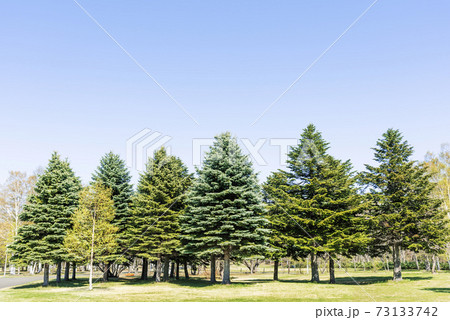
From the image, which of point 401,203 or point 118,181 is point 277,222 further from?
point 118,181

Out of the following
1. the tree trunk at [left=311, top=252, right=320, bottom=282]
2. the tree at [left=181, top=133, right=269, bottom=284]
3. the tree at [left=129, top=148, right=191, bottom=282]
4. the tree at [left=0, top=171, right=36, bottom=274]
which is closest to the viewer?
the tree at [left=181, top=133, right=269, bottom=284]

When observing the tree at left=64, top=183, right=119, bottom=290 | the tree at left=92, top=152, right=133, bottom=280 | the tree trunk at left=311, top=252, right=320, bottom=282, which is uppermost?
the tree at left=92, top=152, right=133, bottom=280

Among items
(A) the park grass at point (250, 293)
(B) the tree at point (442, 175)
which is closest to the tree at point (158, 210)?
(A) the park grass at point (250, 293)

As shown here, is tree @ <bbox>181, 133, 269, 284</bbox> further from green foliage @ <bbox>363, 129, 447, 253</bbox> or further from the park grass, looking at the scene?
green foliage @ <bbox>363, 129, 447, 253</bbox>

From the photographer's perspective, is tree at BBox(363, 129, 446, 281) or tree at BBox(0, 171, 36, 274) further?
tree at BBox(0, 171, 36, 274)

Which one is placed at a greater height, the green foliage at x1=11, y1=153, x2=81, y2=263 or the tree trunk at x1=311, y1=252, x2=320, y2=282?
the green foliage at x1=11, y1=153, x2=81, y2=263

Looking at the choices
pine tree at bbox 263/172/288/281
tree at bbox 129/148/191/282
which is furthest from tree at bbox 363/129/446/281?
tree at bbox 129/148/191/282

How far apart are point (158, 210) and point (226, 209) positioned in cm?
781

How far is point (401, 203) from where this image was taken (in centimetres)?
2911

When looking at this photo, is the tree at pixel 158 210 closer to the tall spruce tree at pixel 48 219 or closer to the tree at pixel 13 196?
the tall spruce tree at pixel 48 219

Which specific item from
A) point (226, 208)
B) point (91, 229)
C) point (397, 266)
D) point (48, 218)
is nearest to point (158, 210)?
point (91, 229)

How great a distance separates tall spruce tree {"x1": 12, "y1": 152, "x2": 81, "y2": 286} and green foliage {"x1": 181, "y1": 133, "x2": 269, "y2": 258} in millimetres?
11337

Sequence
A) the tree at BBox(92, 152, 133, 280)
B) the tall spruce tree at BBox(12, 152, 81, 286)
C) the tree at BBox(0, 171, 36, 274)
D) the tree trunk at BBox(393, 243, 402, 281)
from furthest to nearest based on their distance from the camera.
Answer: the tree at BBox(0, 171, 36, 274) → the tree at BBox(92, 152, 133, 280) → the tree trunk at BBox(393, 243, 402, 281) → the tall spruce tree at BBox(12, 152, 81, 286)

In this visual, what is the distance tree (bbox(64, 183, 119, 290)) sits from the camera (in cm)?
2330
